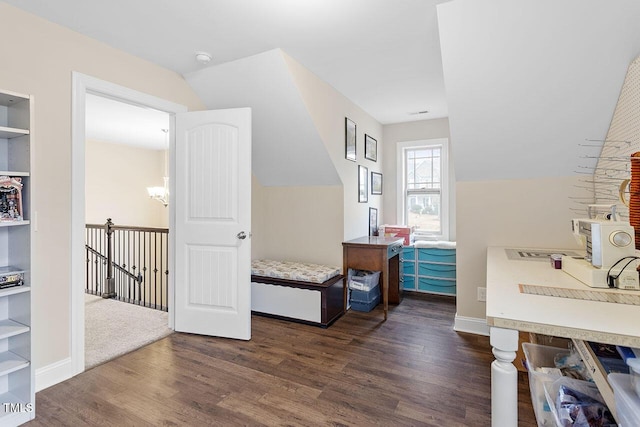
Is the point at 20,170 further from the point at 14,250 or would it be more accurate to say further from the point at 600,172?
the point at 600,172

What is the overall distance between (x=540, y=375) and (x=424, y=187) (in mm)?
3353

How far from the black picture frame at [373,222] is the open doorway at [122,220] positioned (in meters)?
2.47

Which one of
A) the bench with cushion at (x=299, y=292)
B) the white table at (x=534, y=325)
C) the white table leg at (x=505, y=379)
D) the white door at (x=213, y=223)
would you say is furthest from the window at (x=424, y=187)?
the white table leg at (x=505, y=379)

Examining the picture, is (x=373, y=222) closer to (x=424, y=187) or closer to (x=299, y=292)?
(x=424, y=187)

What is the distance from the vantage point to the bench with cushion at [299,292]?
9.98 feet

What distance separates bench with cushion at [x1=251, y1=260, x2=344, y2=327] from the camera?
3.04m

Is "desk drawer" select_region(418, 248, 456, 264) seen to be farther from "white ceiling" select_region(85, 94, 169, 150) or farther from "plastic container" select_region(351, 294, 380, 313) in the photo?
"white ceiling" select_region(85, 94, 169, 150)

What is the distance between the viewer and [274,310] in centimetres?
324

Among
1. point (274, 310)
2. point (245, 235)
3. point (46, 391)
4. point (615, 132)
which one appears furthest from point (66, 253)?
point (615, 132)

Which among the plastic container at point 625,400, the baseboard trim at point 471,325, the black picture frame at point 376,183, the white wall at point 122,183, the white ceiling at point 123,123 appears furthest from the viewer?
the white wall at point 122,183

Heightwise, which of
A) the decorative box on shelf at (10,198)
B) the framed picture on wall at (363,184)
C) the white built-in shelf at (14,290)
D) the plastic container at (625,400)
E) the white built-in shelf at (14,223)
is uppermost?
the framed picture on wall at (363,184)

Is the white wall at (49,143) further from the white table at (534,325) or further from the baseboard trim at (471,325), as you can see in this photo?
the baseboard trim at (471,325)

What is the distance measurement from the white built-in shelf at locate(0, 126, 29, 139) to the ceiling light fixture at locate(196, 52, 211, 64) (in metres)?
1.30

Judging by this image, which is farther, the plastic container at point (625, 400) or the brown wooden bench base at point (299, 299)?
the brown wooden bench base at point (299, 299)
